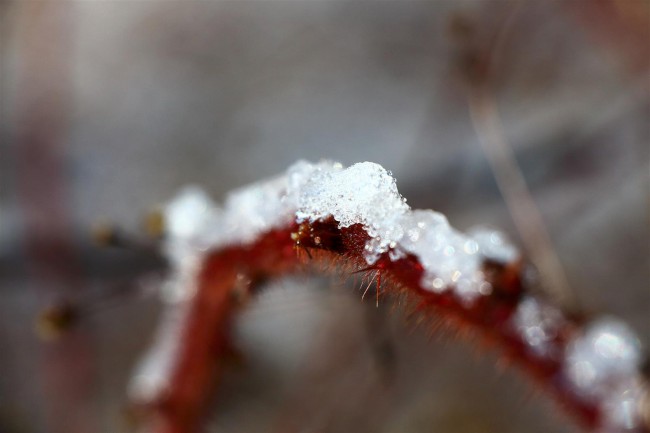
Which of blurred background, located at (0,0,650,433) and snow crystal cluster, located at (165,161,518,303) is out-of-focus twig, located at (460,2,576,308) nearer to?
blurred background, located at (0,0,650,433)

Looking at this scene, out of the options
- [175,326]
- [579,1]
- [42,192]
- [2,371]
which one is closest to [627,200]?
[579,1]

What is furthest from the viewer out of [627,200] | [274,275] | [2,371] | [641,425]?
[627,200]

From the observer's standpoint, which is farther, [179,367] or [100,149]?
[100,149]

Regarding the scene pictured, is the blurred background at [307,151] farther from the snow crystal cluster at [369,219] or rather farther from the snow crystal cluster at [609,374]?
the snow crystal cluster at [369,219]

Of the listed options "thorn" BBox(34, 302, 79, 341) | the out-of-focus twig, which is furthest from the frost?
"thorn" BBox(34, 302, 79, 341)

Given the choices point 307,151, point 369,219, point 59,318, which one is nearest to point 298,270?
point 369,219

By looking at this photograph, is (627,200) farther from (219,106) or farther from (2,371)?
Answer: (2,371)
